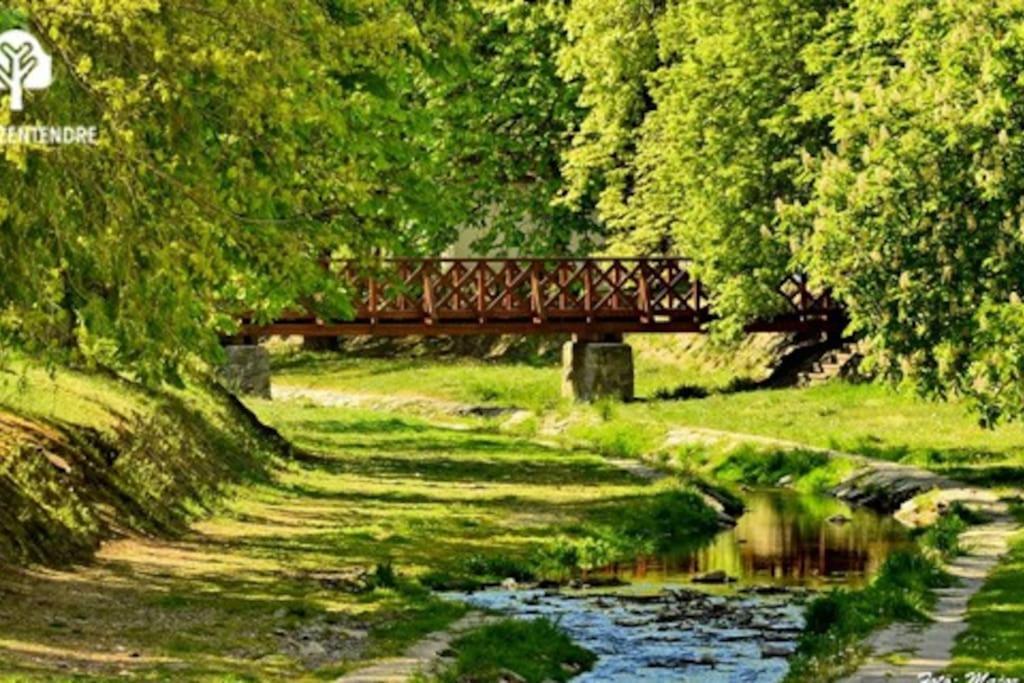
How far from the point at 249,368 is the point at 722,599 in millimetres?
27756

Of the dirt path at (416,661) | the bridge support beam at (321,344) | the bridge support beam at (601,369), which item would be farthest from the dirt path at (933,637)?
the bridge support beam at (321,344)

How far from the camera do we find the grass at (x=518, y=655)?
17922 mm

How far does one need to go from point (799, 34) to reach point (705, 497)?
12.3 metres

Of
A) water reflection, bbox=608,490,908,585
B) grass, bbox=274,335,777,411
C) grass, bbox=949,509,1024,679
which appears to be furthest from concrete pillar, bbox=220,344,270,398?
grass, bbox=949,509,1024,679

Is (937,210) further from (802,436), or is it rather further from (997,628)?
(802,436)

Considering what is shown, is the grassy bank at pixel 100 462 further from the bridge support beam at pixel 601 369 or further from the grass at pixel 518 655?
the bridge support beam at pixel 601 369

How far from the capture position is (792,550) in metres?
27.2

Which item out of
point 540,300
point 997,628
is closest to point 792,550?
point 997,628

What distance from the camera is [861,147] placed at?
29.0 meters

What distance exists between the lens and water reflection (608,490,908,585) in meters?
25.3

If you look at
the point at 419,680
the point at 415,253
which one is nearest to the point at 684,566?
the point at 419,680

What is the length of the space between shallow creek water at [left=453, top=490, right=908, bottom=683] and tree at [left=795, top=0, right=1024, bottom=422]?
267cm

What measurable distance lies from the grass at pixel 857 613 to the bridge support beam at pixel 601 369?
25660 millimetres

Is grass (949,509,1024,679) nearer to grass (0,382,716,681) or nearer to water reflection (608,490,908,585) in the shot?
water reflection (608,490,908,585)
